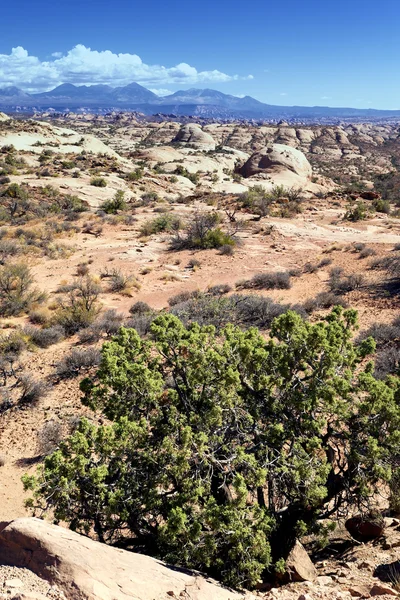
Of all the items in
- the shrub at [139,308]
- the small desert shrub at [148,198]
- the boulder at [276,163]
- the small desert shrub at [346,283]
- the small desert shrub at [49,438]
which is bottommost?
the small desert shrub at [49,438]

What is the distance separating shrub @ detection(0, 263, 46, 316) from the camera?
532 inches

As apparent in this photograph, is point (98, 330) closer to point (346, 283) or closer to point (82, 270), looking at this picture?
point (82, 270)

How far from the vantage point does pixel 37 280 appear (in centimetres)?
1672

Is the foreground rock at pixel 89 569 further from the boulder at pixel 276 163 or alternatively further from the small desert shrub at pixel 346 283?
the boulder at pixel 276 163

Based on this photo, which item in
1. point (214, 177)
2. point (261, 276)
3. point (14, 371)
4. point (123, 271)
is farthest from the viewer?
point (214, 177)

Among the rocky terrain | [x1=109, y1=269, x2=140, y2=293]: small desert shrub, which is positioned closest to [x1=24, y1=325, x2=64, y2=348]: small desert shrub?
the rocky terrain

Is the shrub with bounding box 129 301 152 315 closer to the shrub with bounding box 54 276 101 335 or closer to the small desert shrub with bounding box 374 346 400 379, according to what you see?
the shrub with bounding box 54 276 101 335

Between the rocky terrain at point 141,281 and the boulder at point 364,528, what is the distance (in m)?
0.13

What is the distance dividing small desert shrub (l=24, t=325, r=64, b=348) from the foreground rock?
7.72 m

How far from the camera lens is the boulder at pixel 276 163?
48.7 metres

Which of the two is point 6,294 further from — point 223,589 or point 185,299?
point 223,589

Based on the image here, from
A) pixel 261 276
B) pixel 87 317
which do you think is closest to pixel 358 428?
pixel 87 317

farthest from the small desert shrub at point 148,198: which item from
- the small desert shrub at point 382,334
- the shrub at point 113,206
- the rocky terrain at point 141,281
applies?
the small desert shrub at point 382,334

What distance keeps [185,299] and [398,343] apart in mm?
6774
